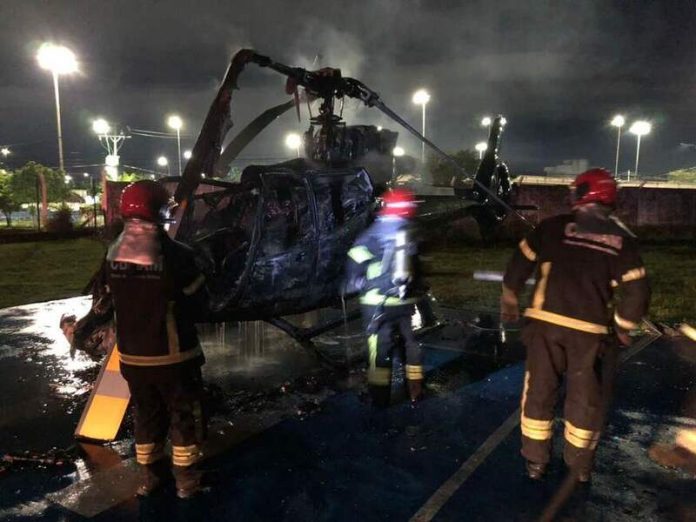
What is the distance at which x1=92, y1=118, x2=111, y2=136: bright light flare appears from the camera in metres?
51.5

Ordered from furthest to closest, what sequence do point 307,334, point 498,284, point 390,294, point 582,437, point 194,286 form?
point 498,284 → point 307,334 → point 390,294 → point 582,437 → point 194,286

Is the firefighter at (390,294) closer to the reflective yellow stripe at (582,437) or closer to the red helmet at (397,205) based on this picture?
the red helmet at (397,205)

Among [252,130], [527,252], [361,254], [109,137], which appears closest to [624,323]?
[527,252]

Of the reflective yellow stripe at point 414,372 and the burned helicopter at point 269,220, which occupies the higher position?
the burned helicopter at point 269,220

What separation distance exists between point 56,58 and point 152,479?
35.5m

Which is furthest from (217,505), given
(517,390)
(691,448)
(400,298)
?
(691,448)

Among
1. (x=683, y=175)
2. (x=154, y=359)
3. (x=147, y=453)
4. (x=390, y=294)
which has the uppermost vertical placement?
(x=683, y=175)

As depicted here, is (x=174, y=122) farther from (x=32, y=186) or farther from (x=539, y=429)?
(x=539, y=429)

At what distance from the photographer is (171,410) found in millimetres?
3443

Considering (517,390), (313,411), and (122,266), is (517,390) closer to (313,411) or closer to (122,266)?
(313,411)

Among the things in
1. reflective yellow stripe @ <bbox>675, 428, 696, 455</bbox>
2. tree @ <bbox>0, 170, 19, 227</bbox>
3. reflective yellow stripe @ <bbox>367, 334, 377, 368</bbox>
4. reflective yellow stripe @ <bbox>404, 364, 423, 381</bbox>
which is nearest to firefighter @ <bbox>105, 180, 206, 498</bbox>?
reflective yellow stripe @ <bbox>367, 334, 377, 368</bbox>

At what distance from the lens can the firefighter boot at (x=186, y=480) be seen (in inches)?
136

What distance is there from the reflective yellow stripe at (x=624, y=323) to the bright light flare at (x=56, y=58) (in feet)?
118

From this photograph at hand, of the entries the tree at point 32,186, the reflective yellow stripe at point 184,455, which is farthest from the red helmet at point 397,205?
the tree at point 32,186
